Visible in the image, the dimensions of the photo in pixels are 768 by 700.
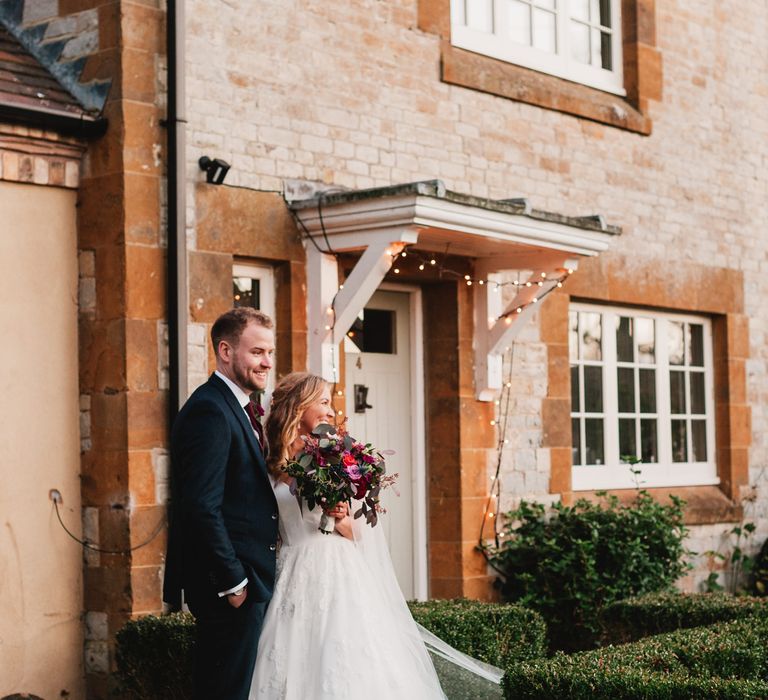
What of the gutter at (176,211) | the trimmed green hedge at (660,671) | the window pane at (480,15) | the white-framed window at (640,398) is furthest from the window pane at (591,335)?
the trimmed green hedge at (660,671)

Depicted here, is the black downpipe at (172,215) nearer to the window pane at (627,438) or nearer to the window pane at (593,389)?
the window pane at (593,389)

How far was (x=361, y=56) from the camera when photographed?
345 inches

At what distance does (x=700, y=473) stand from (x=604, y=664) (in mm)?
6387

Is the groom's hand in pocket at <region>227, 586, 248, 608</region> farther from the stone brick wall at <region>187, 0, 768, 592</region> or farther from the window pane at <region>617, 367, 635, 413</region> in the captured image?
the window pane at <region>617, 367, 635, 413</region>

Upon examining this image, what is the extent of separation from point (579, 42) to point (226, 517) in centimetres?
690

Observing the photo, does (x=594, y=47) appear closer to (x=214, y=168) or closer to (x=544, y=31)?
(x=544, y=31)

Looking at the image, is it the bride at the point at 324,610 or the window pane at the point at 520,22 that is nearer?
the bride at the point at 324,610

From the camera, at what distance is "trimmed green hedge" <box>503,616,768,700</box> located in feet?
17.6

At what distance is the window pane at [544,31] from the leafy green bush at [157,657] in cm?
558

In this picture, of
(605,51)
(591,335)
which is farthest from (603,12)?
(591,335)

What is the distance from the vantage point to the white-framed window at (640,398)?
1074 centimetres

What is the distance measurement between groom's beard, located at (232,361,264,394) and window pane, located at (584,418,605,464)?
5867 mm

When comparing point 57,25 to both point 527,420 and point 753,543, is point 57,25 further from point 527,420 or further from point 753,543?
point 753,543

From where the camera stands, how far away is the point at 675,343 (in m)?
11.7
